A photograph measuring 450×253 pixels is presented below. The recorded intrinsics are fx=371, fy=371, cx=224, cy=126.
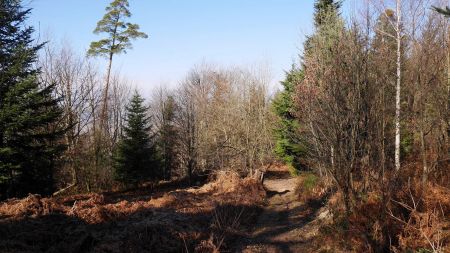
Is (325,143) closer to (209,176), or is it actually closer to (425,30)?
(425,30)

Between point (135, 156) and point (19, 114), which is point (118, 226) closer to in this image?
point (19, 114)

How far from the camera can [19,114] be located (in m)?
15.9

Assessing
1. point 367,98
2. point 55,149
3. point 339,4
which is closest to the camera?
point 367,98

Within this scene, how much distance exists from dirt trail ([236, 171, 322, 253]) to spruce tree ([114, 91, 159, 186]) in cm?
1111

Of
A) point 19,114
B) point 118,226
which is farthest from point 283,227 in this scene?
point 19,114

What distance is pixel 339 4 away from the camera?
22.1 meters

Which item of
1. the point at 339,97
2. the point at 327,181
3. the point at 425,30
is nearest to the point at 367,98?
the point at 339,97

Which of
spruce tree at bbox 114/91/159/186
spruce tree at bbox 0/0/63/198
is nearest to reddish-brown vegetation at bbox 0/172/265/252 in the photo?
spruce tree at bbox 0/0/63/198

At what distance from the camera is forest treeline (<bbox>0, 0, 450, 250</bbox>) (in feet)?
27.5

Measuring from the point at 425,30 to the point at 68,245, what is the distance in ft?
48.2

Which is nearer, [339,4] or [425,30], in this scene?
[425,30]

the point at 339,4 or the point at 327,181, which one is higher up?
the point at 339,4

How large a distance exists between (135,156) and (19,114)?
34.6 ft

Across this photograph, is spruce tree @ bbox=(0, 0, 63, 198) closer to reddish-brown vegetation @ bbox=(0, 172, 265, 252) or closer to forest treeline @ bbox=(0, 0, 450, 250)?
forest treeline @ bbox=(0, 0, 450, 250)
